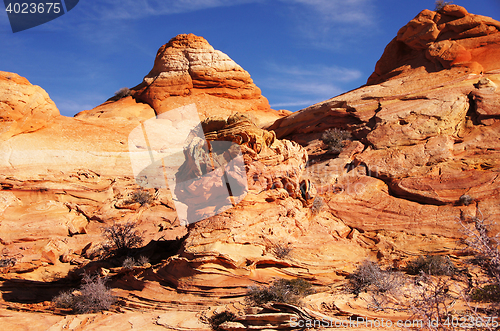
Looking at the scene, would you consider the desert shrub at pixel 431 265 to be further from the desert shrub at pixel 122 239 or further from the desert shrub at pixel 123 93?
the desert shrub at pixel 123 93

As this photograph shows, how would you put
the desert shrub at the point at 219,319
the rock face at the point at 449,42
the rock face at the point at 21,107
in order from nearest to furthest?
1. the desert shrub at the point at 219,319
2. the rock face at the point at 449,42
3. the rock face at the point at 21,107

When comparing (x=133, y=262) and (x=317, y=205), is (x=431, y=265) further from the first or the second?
(x=133, y=262)

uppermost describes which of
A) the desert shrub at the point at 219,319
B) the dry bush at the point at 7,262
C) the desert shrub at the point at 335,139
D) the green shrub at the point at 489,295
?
the desert shrub at the point at 335,139

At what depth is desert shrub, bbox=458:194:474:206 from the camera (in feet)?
32.5

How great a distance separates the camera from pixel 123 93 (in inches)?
1046

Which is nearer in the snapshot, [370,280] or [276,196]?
[370,280]

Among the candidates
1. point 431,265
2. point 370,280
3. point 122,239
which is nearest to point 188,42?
point 122,239

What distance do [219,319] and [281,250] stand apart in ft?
7.62

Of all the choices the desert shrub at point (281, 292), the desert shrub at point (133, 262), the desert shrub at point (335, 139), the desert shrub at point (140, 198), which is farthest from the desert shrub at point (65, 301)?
the desert shrub at point (335, 139)

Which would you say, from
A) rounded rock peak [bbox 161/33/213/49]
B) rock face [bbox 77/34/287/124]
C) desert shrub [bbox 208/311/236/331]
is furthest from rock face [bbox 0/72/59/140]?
desert shrub [bbox 208/311/236/331]

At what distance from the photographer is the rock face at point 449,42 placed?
14.6 metres

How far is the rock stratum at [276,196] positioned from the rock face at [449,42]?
0.07 m

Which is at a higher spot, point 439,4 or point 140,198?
point 439,4

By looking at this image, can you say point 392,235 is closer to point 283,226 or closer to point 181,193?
point 283,226
